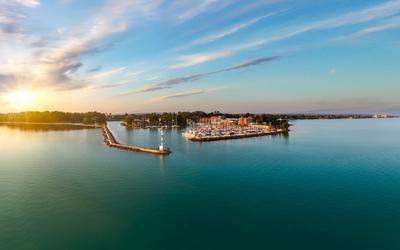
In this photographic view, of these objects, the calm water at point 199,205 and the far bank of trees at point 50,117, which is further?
the far bank of trees at point 50,117

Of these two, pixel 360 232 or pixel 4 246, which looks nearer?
pixel 4 246

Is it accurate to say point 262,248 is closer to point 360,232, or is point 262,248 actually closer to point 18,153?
point 360,232

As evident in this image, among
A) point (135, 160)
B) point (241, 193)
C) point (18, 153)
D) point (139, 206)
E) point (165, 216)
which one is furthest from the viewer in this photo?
point (18, 153)

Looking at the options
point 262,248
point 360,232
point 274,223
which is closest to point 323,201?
point 360,232

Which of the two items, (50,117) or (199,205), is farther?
(50,117)

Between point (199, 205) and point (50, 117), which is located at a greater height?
point (50, 117)

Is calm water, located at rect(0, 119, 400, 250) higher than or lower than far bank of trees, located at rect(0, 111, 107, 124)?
lower

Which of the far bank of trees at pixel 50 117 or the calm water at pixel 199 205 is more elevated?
the far bank of trees at pixel 50 117

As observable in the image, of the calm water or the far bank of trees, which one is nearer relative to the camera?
the calm water
